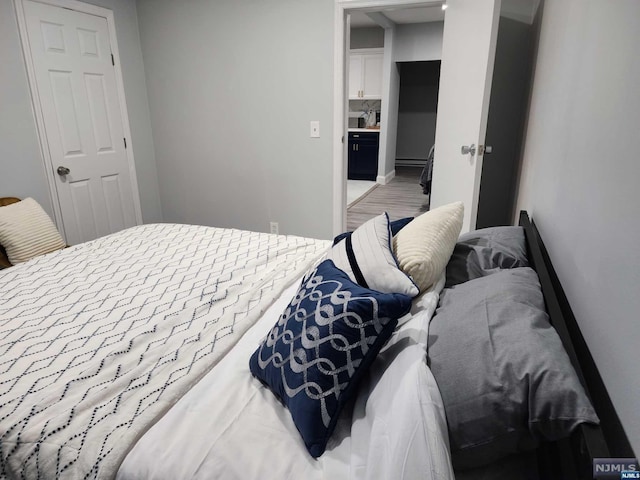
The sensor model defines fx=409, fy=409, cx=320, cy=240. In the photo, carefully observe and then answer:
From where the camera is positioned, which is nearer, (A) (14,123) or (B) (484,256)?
(B) (484,256)

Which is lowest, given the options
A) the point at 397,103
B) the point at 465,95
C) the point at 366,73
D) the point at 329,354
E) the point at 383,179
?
the point at 383,179

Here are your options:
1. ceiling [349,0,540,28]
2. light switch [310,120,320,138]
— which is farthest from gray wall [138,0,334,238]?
ceiling [349,0,540,28]

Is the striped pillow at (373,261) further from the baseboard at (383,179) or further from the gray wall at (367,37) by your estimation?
the gray wall at (367,37)

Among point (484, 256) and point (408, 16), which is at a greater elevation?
point (408, 16)

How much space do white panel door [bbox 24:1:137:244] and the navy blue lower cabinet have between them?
4374mm

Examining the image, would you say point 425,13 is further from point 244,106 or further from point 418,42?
point 244,106

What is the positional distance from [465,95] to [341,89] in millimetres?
969

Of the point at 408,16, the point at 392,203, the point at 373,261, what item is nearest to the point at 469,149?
the point at 373,261

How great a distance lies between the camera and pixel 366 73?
7113mm

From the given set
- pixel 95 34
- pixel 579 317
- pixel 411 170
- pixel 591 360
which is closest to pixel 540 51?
pixel 579 317

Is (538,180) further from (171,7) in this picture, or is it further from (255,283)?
(171,7)

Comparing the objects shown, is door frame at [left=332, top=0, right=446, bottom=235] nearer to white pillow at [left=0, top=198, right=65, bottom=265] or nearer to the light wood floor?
the light wood floor

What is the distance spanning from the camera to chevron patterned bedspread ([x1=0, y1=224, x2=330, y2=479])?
0.94m
